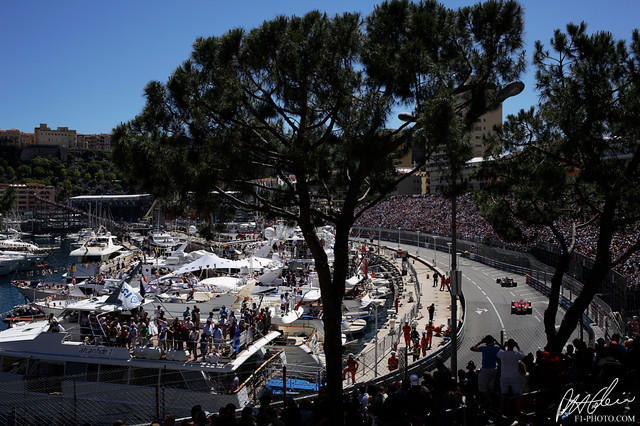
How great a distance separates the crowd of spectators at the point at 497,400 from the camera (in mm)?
7406

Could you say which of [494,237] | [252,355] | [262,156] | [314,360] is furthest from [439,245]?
[262,156]

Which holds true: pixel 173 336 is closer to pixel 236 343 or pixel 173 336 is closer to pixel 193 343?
pixel 193 343

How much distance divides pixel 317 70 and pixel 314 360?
570 inches

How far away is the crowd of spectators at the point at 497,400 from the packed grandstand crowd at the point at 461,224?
635 inches

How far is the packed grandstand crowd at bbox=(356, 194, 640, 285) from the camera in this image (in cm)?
2808

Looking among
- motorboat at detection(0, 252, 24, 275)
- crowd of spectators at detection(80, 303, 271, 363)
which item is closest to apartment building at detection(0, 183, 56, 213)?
motorboat at detection(0, 252, 24, 275)

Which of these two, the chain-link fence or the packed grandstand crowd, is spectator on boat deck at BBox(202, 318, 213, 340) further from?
the packed grandstand crowd

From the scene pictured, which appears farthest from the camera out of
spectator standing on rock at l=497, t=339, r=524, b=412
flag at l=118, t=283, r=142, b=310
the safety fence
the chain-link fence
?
the safety fence

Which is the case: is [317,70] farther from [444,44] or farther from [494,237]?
[494,237]

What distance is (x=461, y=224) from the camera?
65938 millimetres

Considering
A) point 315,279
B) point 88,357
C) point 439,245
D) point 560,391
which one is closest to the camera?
point 560,391

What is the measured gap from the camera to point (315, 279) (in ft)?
119

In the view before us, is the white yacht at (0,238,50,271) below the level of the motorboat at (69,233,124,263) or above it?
below
